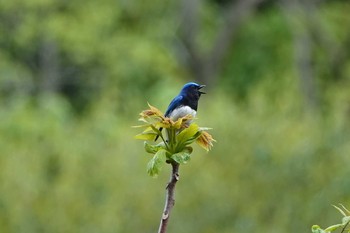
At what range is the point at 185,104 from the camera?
3.21 metres

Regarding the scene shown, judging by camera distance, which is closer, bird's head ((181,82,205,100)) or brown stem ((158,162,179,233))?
brown stem ((158,162,179,233))

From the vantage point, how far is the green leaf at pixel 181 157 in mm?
2873

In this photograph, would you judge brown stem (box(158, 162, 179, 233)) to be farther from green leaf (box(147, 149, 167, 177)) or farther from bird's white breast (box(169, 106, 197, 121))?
bird's white breast (box(169, 106, 197, 121))

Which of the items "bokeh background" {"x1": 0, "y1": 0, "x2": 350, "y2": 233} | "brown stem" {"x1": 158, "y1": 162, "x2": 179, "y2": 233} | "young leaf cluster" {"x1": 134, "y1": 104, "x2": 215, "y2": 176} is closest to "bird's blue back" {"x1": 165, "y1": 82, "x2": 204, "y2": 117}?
"young leaf cluster" {"x1": 134, "y1": 104, "x2": 215, "y2": 176}

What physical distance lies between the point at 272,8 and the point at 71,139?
62.8ft

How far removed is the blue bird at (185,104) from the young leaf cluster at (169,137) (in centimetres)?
4

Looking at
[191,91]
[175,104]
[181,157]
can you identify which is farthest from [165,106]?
[181,157]

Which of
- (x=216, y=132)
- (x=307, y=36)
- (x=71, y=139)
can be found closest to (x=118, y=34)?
(x=307, y=36)

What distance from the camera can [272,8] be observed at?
1689 inches

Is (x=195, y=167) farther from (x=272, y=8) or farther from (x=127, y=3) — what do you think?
(x=272, y=8)

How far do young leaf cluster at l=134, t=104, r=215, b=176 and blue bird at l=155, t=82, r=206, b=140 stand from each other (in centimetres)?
4

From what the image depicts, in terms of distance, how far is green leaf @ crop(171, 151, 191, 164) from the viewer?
9.43ft

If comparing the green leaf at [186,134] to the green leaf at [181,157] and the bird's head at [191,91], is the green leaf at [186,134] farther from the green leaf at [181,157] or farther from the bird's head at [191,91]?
the bird's head at [191,91]

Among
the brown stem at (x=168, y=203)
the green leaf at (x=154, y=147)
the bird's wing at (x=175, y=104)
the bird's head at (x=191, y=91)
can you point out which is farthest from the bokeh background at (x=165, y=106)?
the brown stem at (x=168, y=203)
